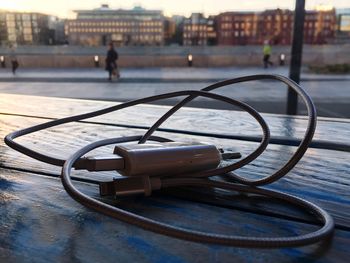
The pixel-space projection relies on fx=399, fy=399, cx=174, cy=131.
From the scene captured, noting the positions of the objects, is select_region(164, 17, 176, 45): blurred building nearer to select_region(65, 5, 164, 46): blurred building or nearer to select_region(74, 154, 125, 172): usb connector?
select_region(65, 5, 164, 46): blurred building

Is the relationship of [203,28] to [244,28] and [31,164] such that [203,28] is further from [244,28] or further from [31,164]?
[31,164]

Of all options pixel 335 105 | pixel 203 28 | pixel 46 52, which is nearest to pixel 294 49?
pixel 335 105

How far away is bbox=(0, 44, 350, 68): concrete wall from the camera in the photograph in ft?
46.3

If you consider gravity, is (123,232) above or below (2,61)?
above

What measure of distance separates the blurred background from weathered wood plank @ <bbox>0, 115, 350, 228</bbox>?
7.75ft

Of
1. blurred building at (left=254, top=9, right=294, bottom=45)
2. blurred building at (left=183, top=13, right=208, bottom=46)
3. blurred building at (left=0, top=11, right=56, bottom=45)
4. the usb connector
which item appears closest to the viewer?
the usb connector

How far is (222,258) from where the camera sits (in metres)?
0.40

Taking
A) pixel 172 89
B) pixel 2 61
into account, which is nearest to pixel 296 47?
pixel 172 89

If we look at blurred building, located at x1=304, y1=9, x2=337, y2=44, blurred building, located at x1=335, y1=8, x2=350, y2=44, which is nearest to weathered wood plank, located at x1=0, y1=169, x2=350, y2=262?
blurred building, located at x1=335, y1=8, x2=350, y2=44

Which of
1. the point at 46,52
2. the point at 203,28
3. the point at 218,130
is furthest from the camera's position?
the point at 203,28

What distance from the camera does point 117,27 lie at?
69.6 ft

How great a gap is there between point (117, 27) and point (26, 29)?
620 cm

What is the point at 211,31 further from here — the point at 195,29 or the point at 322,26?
the point at 322,26

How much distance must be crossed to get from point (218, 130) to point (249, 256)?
68cm
